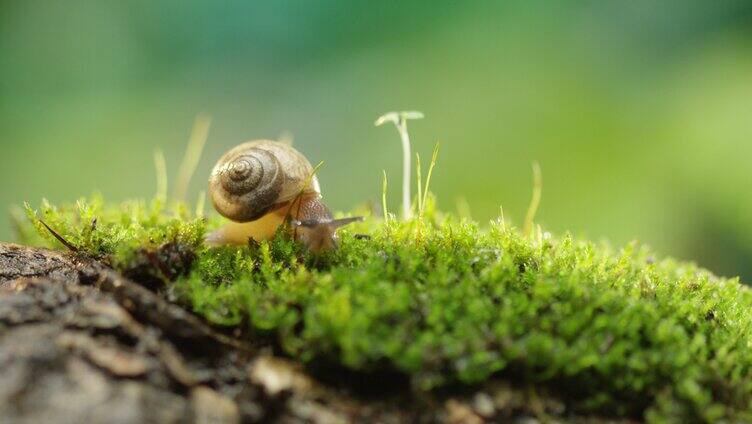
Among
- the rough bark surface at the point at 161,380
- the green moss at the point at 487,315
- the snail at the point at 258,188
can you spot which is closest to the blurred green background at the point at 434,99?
the snail at the point at 258,188

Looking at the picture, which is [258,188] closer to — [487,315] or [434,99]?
[487,315]

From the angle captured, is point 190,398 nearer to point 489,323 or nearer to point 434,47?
point 489,323

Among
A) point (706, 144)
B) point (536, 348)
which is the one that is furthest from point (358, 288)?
point (706, 144)

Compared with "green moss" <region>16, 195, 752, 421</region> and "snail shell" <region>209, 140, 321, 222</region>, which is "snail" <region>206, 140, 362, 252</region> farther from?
"green moss" <region>16, 195, 752, 421</region>

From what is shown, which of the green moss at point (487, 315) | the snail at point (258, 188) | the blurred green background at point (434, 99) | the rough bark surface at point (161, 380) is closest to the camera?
the rough bark surface at point (161, 380)

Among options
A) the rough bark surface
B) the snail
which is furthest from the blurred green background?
the rough bark surface

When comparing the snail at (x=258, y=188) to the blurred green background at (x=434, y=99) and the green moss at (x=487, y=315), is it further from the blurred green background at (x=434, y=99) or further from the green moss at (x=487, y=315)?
the blurred green background at (x=434, y=99)
